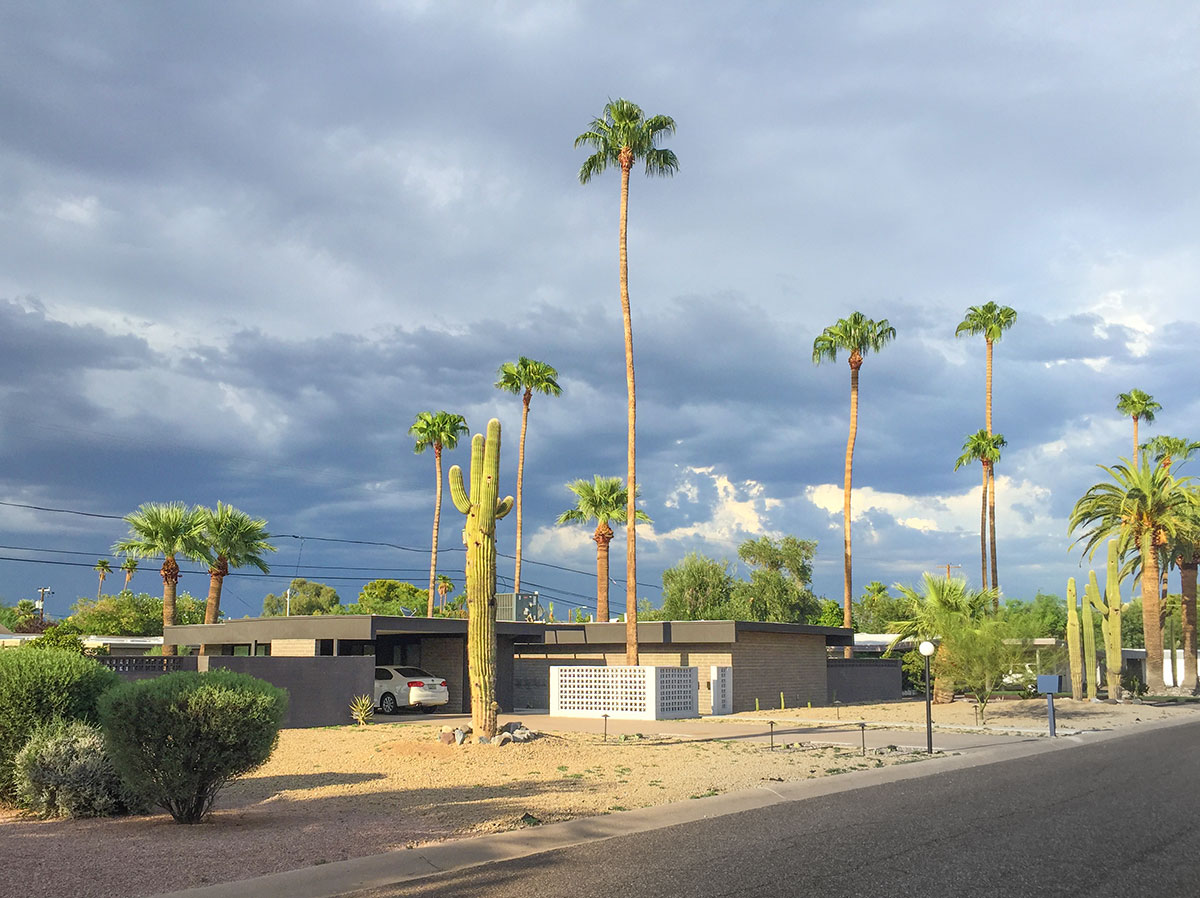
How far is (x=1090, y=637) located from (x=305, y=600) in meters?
88.1

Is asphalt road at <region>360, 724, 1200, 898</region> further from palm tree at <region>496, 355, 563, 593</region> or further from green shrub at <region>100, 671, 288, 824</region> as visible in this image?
palm tree at <region>496, 355, 563, 593</region>

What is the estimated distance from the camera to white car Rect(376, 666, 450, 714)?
1244 inches

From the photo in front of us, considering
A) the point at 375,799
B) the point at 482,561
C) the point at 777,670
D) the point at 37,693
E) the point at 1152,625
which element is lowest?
the point at 777,670

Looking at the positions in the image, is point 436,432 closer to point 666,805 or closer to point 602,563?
point 602,563

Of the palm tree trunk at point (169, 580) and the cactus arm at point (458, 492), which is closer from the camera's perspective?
the cactus arm at point (458, 492)

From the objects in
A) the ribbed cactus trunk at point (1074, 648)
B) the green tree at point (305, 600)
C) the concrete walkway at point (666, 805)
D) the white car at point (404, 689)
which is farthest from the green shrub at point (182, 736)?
the green tree at point (305, 600)

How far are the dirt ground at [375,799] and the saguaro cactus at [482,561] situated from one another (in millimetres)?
986

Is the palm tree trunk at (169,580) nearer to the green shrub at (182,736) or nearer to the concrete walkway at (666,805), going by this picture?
the concrete walkway at (666,805)

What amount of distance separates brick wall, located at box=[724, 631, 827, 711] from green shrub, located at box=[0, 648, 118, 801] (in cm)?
2273

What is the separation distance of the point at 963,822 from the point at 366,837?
7.04m

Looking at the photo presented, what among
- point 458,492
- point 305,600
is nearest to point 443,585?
point 305,600

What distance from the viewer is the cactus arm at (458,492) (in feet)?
67.8

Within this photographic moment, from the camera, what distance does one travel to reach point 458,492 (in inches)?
819

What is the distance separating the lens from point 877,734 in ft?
83.1
